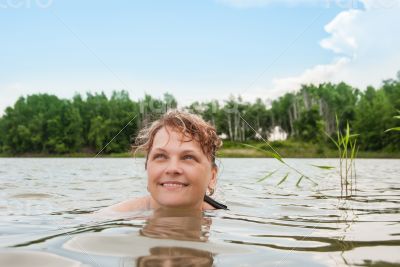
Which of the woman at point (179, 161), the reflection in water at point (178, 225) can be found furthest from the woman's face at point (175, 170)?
the reflection in water at point (178, 225)

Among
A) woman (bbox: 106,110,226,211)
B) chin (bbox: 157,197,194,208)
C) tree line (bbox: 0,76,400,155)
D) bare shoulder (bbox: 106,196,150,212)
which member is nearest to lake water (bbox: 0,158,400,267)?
chin (bbox: 157,197,194,208)

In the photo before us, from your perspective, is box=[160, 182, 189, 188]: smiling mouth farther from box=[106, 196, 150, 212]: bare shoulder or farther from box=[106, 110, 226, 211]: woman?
box=[106, 196, 150, 212]: bare shoulder

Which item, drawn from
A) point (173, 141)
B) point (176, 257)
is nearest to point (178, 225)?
point (173, 141)

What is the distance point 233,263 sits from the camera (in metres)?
2.57

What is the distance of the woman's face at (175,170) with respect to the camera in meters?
4.28

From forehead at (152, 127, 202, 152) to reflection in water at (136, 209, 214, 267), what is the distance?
2.18 ft

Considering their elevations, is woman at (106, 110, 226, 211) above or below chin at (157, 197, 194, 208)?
above

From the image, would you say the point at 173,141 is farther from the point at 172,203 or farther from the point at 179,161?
the point at 172,203

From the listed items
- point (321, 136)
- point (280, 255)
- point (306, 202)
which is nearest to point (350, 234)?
point (280, 255)

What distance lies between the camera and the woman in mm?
4297

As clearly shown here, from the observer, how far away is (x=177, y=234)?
3.39 m

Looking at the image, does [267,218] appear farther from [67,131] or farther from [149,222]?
[67,131]

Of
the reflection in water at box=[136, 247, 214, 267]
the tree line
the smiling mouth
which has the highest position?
the tree line

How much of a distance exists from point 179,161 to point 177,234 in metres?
1.04
